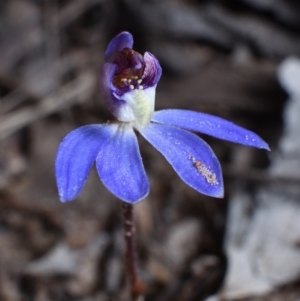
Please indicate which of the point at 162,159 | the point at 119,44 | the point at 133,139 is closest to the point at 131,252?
the point at 133,139

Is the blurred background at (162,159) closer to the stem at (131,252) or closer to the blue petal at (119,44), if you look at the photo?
the stem at (131,252)

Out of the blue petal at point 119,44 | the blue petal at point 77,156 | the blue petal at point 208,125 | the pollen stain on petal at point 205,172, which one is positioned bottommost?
the pollen stain on petal at point 205,172

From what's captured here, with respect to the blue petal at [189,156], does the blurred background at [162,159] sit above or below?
below

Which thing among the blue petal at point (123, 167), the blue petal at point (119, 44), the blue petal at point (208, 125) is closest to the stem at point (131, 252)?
the blue petal at point (123, 167)

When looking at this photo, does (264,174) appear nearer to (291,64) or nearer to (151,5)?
(291,64)

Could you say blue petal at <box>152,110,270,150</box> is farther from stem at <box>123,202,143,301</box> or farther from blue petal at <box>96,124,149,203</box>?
stem at <box>123,202,143,301</box>

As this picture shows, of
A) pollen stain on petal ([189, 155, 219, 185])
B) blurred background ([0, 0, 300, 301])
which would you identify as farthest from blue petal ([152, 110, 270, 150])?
blurred background ([0, 0, 300, 301])
